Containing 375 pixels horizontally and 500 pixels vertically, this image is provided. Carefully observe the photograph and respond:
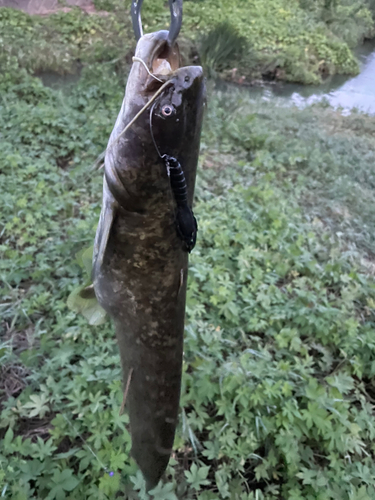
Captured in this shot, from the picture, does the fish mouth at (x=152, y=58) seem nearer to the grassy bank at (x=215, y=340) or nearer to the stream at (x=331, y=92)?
the grassy bank at (x=215, y=340)

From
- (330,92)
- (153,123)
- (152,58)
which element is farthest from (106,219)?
(330,92)

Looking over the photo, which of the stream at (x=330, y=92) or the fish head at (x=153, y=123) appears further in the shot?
the stream at (x=330, y=92)

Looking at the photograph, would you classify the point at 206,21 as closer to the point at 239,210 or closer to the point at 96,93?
the point at 96,93

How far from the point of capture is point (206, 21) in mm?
10109

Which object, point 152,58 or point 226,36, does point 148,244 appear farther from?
point 226,36

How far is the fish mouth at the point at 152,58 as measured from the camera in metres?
0.90

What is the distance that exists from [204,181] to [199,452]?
8.84 ft

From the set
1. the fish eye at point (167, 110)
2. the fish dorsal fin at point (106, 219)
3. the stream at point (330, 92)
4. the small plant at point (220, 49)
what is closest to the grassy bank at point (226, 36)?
the small plant at point (220, 49)

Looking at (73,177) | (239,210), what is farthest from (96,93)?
(239,210)

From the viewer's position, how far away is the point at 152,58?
0.93 metres

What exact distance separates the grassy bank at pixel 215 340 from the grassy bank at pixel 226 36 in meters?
3.50

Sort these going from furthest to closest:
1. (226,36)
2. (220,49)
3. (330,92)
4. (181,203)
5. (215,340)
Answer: (330,92)
(226,36)
(220,49)
(215,340)
(181,203)

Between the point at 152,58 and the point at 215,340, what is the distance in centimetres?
187

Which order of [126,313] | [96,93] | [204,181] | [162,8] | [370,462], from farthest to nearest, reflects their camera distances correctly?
[162,8]
[96,93]
[204,181]
[370,462]
[126,313]
